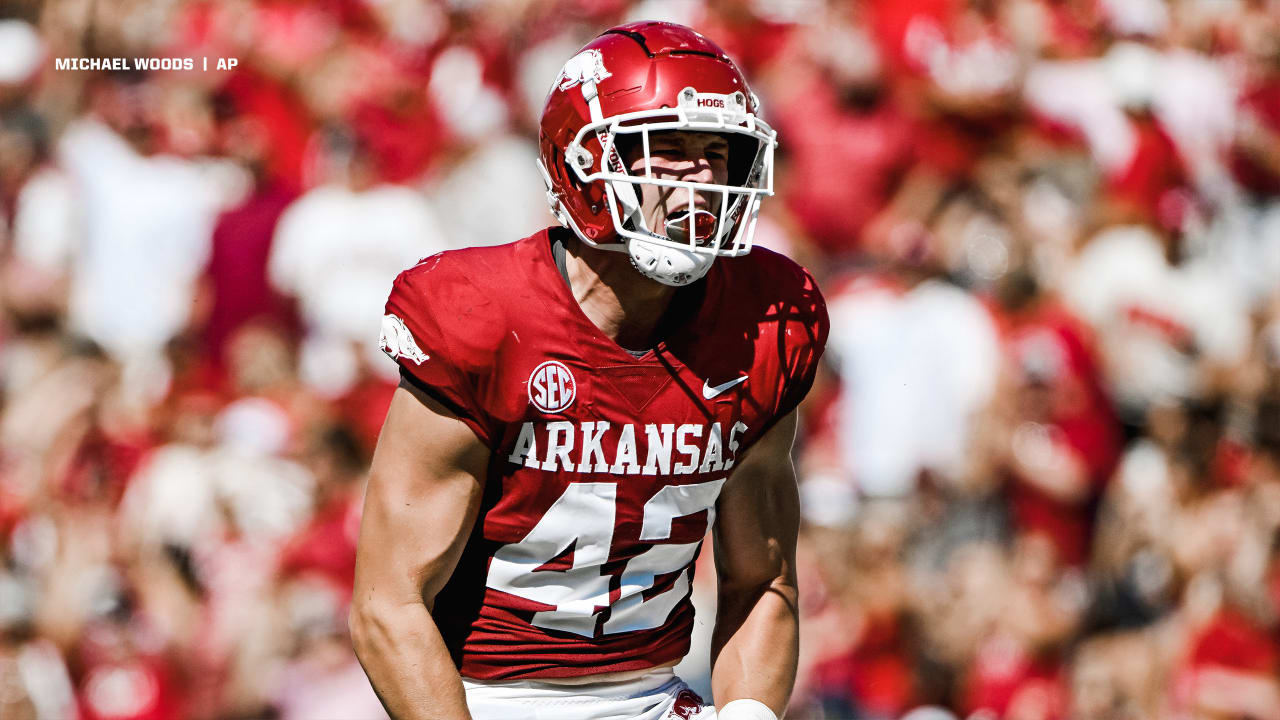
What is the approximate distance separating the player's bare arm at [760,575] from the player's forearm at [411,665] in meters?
0.65

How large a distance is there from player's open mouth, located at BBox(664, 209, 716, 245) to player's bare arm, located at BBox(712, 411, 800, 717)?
0.53 meters

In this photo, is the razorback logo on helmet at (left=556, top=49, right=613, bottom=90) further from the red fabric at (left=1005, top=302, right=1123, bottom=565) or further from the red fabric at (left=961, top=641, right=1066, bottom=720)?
the red fabric at (left=1005, top=302, right=1123, bottom=565)

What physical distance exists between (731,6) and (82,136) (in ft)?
10.9

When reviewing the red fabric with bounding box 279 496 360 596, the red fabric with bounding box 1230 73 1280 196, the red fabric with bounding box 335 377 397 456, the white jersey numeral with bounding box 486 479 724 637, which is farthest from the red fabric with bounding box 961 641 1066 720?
the white jersey numeral with bounding box 486 479 724 637

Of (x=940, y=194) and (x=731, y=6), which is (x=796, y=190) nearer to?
(x=940, y=194)

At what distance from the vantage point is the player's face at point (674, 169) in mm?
3084

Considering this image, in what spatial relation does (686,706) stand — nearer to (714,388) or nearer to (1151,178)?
(714,388)

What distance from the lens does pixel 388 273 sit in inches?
297

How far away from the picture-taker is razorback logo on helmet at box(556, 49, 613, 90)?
3.17 meters

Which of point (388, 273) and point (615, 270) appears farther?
point (388, 273)

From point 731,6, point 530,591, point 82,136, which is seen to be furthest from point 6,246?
point 530,591

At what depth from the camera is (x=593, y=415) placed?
312 centimetres

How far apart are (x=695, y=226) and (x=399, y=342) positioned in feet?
1.99

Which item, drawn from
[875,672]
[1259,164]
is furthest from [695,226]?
[1259,164]
